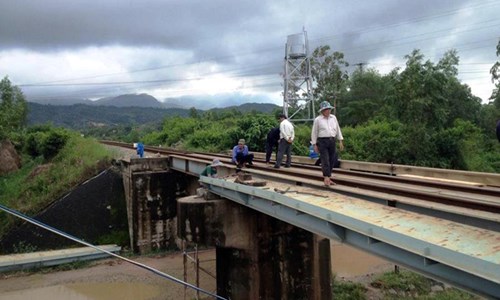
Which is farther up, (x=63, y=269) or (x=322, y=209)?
(x=322, y=209)

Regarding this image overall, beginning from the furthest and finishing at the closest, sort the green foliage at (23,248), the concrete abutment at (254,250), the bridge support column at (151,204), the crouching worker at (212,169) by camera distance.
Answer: the bridge support column at (151,204), the green foliage at (23,248), the crouching worker at (212,169), the concrete abutment at (254,250)

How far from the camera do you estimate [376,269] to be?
15.9 metres

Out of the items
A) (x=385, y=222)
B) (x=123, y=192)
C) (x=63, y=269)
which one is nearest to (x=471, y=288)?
(x=385, y=222)

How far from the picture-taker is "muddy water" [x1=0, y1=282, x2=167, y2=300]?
13.8 m

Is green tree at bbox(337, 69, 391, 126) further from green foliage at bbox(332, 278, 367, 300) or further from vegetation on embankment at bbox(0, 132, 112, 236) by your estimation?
green foliage at bbox(332, 278, 367, 300)

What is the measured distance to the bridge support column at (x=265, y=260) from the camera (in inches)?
410

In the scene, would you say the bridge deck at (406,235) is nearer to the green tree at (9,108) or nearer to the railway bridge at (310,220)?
the railway bridge at (310,220)

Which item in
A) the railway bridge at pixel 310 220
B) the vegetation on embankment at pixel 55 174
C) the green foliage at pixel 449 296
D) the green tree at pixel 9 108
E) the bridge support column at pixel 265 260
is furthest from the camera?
the green tree at pixel 9 108

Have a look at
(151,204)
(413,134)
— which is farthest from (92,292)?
(413,134)

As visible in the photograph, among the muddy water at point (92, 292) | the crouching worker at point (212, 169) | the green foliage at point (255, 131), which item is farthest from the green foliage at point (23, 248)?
the green foliage at point (255, 131)

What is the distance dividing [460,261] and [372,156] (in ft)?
80.1

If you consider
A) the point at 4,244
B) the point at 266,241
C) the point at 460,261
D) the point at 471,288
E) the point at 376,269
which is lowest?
the point at 376,269

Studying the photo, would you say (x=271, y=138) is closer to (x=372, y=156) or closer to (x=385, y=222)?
(x=385, y=222)

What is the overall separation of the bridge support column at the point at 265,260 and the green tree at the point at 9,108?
28.8m
